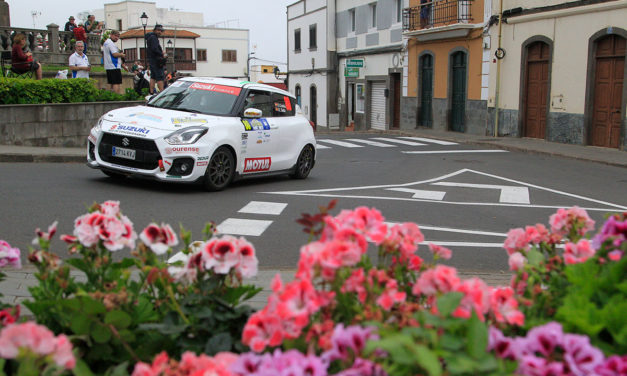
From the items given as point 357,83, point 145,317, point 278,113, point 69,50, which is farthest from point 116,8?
point 145,317

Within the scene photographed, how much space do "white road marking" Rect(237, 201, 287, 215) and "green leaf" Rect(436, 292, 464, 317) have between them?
7.65 metres

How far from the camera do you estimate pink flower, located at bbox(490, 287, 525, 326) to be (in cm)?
222

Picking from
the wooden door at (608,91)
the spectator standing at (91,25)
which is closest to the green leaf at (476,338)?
the wooden door at (608,91)

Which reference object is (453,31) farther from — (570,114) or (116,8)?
(116,8)

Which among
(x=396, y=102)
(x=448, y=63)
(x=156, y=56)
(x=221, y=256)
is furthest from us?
(x=396, y=102)

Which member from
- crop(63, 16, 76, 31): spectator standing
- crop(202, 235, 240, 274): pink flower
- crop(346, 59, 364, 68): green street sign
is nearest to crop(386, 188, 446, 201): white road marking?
crop(202, 235, 240, 274): pink flower

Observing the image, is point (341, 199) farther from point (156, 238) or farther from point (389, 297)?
point (389, 297)

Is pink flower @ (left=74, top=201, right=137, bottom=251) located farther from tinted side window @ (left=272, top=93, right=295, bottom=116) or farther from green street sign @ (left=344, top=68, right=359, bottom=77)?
green street sign @ (left=344, top=68, right=359, bottom=77)

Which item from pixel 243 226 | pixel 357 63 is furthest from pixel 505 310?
pixel 357 63

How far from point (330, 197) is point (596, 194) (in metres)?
5.19

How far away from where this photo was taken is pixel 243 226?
8547mm

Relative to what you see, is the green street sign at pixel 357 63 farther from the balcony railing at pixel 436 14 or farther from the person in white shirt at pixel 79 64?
the person in white shirt at pixel 79 64

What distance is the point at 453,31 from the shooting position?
30.0 metres

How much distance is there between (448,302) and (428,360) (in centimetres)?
30
